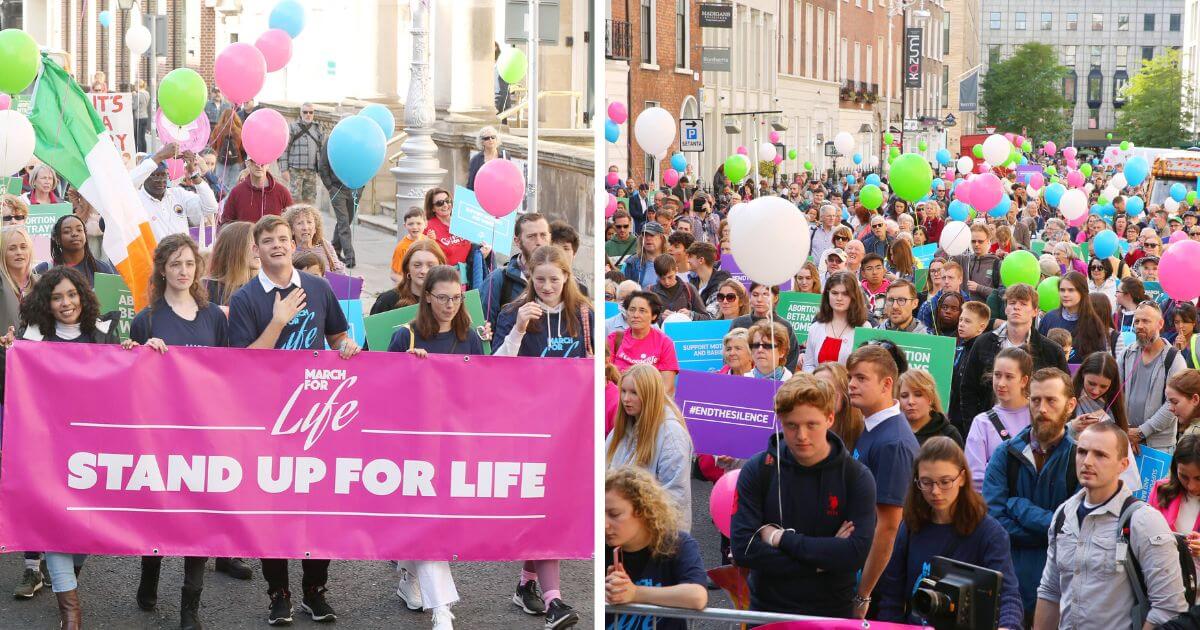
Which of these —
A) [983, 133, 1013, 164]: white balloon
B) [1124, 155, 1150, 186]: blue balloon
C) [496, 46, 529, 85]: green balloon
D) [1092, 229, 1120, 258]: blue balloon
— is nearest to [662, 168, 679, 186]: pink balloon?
[983, 133, 1013, 164]: white balloon

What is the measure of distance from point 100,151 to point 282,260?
2581 mm

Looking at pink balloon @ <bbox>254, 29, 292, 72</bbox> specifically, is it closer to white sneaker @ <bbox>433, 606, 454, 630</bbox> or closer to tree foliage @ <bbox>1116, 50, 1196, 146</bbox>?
white sneaker @ <bbox>433, 606, 454, 630</bbox>

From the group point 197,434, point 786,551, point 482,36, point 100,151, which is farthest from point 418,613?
point 482,36

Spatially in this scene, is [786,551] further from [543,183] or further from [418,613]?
[543,183]

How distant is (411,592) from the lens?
7.06 meters

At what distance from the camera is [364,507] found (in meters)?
6.47

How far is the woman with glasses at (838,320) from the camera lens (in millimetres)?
9242

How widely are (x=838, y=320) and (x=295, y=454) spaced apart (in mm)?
4066

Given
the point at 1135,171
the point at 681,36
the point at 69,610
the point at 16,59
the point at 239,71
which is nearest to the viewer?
the point at 69,610

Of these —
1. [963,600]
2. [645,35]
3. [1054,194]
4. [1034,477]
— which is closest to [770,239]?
[1034,477]

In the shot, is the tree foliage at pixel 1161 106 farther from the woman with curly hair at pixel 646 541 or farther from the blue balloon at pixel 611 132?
the woman with curly hair at pixel 646 541

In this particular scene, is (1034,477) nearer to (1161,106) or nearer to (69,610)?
(69,610)

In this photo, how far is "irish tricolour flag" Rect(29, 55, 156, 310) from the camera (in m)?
8.67

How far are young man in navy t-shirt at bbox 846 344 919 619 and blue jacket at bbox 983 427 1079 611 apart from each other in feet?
1.98
